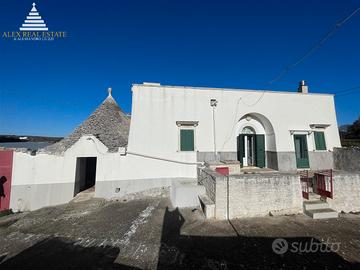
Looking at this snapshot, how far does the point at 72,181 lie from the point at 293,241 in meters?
10.2

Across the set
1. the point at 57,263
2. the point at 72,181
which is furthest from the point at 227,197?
the point at 72,181

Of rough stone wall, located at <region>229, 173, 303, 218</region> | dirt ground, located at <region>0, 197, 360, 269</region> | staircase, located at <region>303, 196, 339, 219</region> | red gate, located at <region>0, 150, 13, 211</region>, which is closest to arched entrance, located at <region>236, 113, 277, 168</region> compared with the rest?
staircase, located at <region>303, 196, 339, 219</region>

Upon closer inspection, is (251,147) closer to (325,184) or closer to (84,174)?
(325,184)

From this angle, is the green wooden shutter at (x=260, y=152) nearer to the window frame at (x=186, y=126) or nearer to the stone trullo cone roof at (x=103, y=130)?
the window frame at (x=186, y=126)

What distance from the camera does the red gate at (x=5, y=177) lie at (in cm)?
880

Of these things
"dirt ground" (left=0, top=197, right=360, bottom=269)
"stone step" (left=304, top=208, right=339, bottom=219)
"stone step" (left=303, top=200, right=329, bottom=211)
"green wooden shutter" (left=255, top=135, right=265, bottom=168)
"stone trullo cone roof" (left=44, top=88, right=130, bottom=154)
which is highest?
"stone trullo cone roof" (left=44, top=88, right=130, bottom=154)

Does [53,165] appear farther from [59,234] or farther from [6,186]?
[59,234]

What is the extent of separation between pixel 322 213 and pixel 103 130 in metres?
11.4

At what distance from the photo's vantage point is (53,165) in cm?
905

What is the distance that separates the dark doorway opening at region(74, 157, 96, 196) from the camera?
9.84 m

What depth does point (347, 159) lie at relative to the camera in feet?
32.9

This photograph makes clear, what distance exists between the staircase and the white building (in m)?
3.82

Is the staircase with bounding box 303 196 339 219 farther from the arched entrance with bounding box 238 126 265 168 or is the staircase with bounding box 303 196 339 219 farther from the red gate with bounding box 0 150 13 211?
the red gate with bounding box 0 150 13 211

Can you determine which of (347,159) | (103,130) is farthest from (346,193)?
(103,130)
